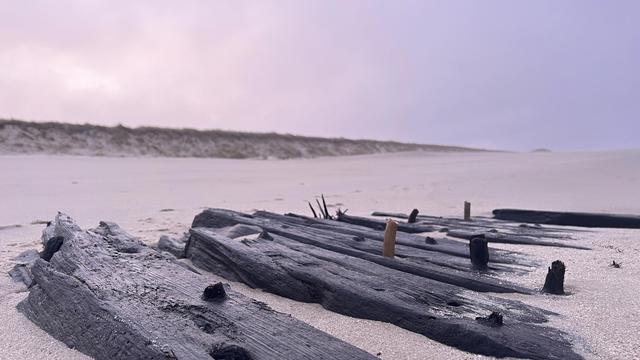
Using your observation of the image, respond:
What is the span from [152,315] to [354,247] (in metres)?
2.70

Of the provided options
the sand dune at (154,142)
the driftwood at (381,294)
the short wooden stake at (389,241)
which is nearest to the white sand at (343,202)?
the driftwood at (381,294)

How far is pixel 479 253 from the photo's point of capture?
174 inches

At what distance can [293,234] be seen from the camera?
18.3ft

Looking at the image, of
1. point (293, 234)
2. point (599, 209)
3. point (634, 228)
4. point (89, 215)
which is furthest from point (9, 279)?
point (599, 209)

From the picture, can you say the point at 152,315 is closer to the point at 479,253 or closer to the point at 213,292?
the point at 213,292

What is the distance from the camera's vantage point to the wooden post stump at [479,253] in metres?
4.37

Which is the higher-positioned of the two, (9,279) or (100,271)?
(100,271)

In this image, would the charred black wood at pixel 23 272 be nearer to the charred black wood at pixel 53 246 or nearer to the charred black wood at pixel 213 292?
the charred black wood at pixel 53 246

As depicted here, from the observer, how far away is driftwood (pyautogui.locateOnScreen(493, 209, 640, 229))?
740 cm

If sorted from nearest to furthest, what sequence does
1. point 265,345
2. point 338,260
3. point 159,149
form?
point 265,345, point 338,260, point 159,149

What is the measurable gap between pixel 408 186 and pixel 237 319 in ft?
52.0

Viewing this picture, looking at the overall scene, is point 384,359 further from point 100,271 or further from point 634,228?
point 634,228

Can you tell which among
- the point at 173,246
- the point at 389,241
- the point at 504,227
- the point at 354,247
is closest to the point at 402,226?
the point at 504,227

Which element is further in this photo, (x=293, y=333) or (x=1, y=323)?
(x=1, y=323)
